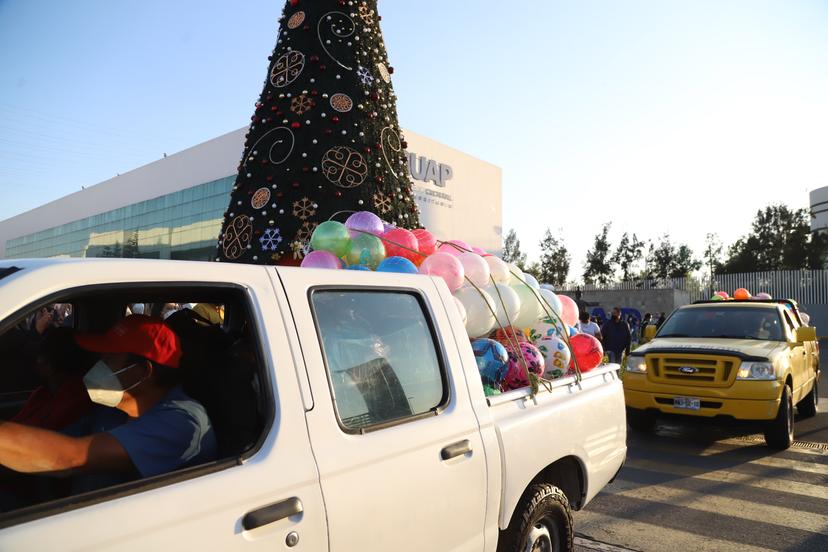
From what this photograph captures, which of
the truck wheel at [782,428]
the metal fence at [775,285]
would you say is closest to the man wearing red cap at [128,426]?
the truck wheel at [782,428]

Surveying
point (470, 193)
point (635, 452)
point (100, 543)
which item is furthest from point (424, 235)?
point (470, 193)

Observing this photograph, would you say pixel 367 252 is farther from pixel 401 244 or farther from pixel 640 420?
pixel 640 420

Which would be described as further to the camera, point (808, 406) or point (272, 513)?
point (808, 406)

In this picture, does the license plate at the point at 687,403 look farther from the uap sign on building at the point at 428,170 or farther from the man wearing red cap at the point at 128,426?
the uap sign on building at the point at 428,170

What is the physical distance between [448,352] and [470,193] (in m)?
34.4

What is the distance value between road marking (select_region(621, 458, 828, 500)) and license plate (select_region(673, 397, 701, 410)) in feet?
3.19

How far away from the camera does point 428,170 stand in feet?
105

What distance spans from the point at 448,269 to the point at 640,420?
5.30 meters

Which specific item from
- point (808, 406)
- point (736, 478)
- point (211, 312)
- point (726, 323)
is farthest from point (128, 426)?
point (808, 406)

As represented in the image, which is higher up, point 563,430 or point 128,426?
point 128,426

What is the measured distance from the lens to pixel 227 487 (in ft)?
5.39

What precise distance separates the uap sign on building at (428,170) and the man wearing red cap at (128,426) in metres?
28.4

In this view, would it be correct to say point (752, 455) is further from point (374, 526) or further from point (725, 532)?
point (374, 526)

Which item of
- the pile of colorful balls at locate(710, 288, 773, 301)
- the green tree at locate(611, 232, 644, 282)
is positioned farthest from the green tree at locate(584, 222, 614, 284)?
the pile of colorful balls at locate(710, 288, 773, 301)
